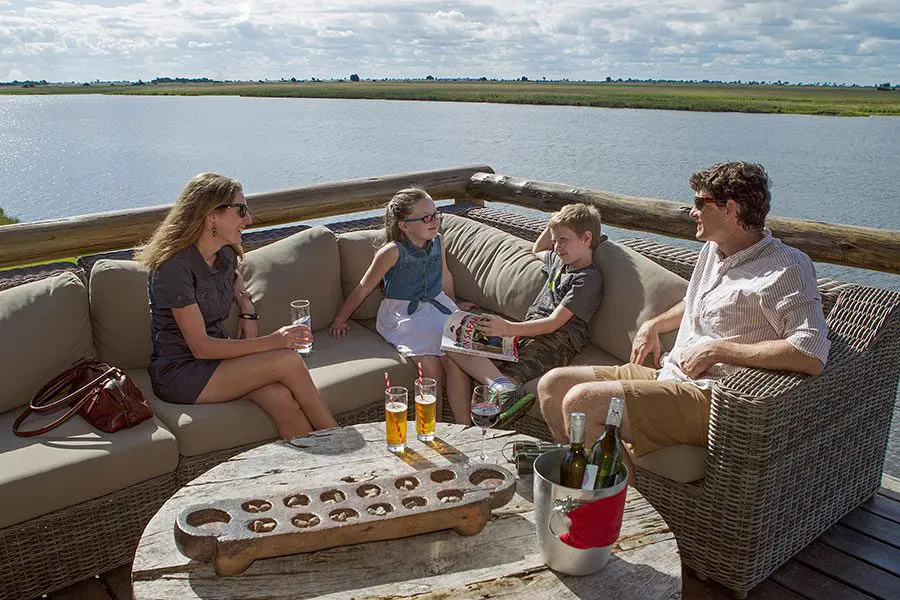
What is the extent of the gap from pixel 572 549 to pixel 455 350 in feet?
5.07

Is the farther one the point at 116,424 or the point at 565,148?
the point at 565,148

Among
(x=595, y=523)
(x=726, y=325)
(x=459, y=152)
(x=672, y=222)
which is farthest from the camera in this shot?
(x=459, y=152)


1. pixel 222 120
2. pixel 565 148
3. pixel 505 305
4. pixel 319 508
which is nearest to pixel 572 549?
pixel 319 508

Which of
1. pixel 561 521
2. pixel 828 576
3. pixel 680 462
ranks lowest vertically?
pixel 828 576

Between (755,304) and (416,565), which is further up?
(755,304)

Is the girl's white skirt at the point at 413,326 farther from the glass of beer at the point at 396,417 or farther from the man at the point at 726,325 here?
the glass of beer at the point at 396,417

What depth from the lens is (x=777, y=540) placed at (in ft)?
7.82

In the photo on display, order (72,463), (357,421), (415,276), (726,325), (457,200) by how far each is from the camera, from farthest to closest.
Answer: (457,200), (415,276), (357,421), (726,325), (72,463)

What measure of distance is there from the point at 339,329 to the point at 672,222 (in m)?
1.81

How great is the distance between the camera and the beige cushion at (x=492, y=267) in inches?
A: 133

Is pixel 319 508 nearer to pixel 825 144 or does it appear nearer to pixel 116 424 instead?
pixel 116 424

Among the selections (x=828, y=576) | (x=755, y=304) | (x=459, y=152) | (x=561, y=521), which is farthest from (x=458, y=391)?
(x=459, y=152)

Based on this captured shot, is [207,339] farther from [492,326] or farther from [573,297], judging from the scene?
[573,297]

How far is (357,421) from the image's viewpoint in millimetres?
2924
